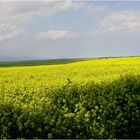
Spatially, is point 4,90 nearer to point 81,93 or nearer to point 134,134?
point 81,93

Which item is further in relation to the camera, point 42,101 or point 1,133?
point 42,101

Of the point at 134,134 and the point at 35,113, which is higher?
the point at 35,113

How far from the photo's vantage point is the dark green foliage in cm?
1003

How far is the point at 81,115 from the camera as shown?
419 inches

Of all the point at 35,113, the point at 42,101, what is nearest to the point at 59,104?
the point at 42,101

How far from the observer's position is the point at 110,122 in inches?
425

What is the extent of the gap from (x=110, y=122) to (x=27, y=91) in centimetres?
296

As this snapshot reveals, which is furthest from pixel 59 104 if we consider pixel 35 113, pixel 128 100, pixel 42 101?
pixel 128 100

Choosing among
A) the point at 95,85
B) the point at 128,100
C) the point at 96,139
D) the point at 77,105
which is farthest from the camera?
the point at 95,85

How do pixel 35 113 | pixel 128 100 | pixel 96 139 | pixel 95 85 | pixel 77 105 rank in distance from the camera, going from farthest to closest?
pixel 95 85, pixel 128 100, pixel 77 105, pixel 35 113, pixel 96 139

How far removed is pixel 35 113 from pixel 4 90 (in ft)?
8.53

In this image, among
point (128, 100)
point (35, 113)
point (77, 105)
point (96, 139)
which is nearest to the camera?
point (96, 139)

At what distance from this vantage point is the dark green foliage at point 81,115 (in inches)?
395

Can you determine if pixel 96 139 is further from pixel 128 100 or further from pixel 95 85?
pixel 95 85
